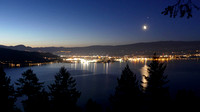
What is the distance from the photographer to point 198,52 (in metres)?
126

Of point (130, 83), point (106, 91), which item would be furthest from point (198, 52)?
point (130, 83)

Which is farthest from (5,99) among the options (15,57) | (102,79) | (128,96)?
(15,57)

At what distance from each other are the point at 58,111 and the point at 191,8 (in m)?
5.51

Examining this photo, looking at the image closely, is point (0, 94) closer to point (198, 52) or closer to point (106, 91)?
point (106, 91)

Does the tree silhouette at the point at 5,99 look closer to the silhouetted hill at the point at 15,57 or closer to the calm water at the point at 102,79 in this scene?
the calm water at the point at 102,79

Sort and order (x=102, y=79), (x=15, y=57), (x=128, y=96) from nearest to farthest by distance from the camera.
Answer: (x=128, y=96) < (x=102, y=79) < (x=15, y=57)

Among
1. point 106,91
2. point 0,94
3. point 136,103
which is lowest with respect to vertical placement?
point 106,91

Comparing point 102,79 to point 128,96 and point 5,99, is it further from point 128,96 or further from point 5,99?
point 5,99

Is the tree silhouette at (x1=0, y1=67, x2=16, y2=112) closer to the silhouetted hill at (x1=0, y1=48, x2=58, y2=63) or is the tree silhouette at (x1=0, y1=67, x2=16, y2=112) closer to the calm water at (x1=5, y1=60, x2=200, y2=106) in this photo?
the calm water at (x1=5, y1=60, x2=200, y2=106)

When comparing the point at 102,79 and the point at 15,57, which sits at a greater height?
the point at 15,57

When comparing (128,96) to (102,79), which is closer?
(128,96)

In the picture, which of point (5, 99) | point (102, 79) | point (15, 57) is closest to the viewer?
point (5, 99)

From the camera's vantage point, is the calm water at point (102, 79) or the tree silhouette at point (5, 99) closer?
the tree silhouette at point (5, 99)

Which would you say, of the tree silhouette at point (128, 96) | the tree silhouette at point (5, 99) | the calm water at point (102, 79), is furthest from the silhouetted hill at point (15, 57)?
the tree silhouette at point (128, 96)
